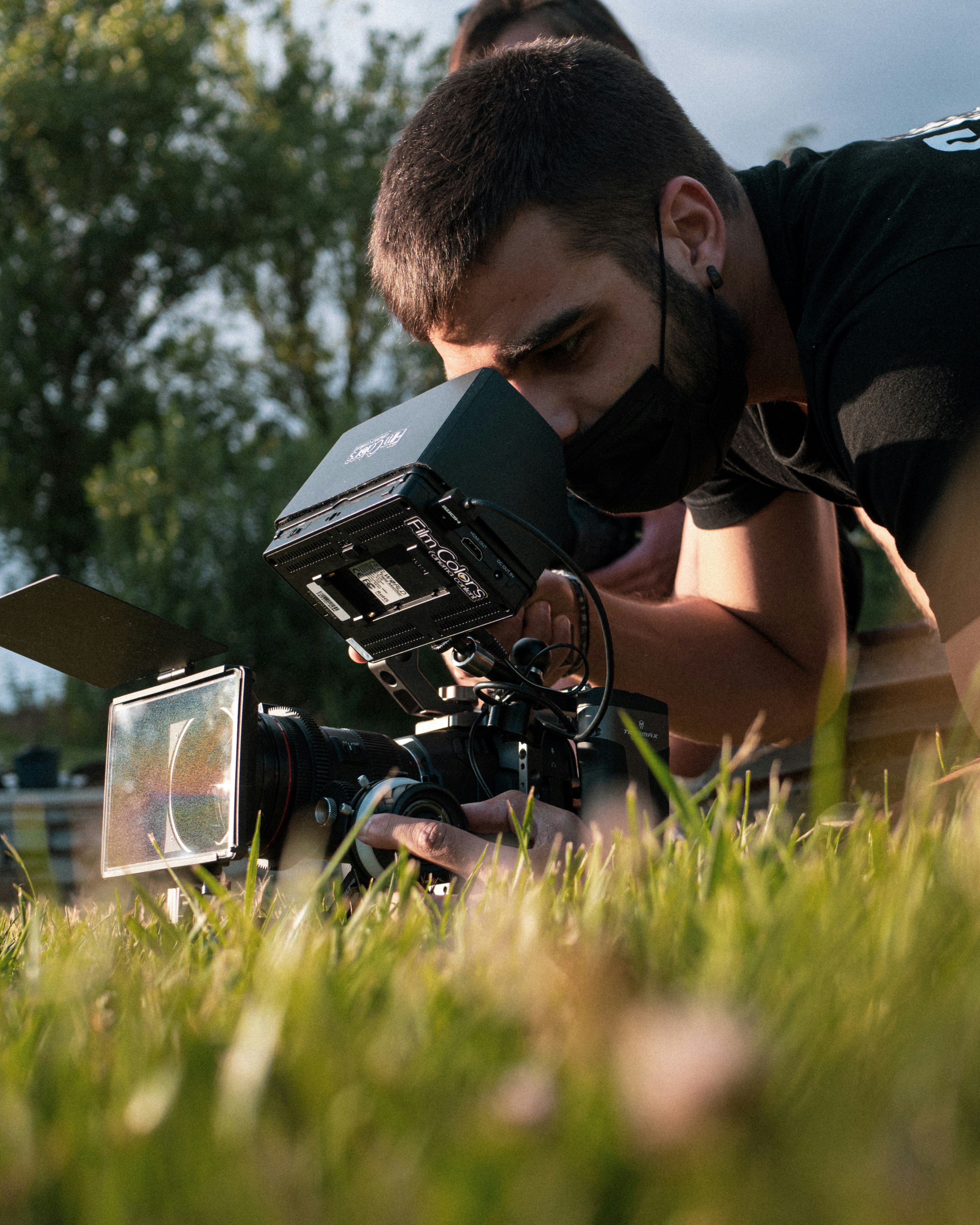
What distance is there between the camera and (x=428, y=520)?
69.3 inches

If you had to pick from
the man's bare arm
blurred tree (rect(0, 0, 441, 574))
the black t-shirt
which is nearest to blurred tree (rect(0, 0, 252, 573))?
blurred tree (rect(0, 0, 441, 574))

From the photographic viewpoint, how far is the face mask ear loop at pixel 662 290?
7.13ft

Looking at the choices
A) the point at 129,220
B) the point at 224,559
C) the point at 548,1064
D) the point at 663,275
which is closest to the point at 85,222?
the point at 129,220

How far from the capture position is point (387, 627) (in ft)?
6.50

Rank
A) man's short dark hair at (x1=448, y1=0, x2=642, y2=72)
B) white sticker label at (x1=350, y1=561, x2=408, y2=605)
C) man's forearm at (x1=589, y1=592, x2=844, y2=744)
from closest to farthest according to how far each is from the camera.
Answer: white sticker label at (x1=350, y1=561, x2=408, y2=605)
man's forearm at (x1=589, y1=592, x2=844, y2=744)
man's short dark hair at (x1=448, y1=0, x2=642, y2=72)

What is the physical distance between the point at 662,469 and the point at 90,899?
4.49ft

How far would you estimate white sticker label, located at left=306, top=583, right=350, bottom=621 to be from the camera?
1971 millimetres

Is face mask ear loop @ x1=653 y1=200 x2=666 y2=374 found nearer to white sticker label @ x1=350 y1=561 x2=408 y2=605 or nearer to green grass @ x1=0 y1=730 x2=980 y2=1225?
white sticker label @ x1=350 y1=561 x2=408 y2=605

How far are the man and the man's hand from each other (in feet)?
1.62

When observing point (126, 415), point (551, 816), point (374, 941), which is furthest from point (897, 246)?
point (126, 415)

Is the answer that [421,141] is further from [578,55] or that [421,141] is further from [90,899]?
[90,899]

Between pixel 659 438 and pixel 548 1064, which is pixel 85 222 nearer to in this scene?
pixel 659 438

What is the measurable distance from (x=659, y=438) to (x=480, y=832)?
88cm

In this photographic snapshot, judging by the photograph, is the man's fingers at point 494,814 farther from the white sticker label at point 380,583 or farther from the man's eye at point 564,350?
the man's eye at point 564,350
